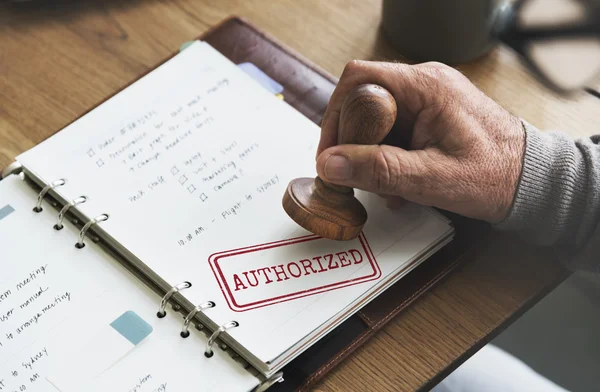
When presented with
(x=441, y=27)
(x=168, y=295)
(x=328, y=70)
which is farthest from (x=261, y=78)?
(x=168, y=295)

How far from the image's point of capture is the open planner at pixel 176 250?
63cm

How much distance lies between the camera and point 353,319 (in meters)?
0.69

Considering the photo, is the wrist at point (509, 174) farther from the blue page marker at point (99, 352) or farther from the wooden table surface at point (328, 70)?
the blue page marker at point (99, 352)

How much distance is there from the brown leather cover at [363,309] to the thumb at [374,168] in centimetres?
9

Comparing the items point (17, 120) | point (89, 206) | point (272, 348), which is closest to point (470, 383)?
point (272, 348)

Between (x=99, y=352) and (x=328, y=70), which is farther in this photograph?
(x=328, y=70)

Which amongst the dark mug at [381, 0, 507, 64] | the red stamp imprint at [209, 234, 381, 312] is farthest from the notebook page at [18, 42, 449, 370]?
the dark mug at [381, 0, 507, 64]

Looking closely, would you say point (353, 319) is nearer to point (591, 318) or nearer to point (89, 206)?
point (89, 206)

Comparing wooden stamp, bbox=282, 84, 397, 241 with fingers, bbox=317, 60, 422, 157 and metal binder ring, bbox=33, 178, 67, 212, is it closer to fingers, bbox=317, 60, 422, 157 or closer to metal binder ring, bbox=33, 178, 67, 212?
fingers, bbox=317, 60, 422, 157

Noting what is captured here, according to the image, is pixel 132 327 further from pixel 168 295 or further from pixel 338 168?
pixel 338 168

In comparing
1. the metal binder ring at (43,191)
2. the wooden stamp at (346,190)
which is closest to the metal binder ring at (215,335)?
the wooden stamp at (346,190)

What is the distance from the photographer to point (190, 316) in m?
0.65

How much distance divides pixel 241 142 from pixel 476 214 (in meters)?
0.26

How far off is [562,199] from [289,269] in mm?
275
